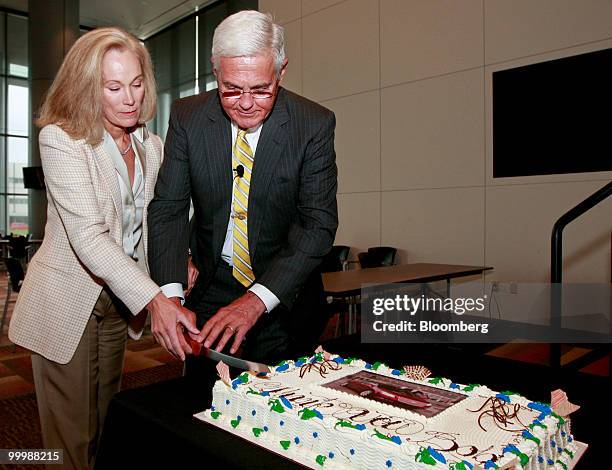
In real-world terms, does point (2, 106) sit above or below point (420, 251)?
above

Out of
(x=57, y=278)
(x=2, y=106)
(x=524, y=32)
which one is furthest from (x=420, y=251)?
(x=2, y=106)

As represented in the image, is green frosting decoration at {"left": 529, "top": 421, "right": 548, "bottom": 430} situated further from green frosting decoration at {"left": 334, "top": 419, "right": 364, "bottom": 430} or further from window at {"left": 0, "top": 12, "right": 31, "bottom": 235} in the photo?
window at {"left": 0, "top": 12, "right": 31, "bottom": 235}

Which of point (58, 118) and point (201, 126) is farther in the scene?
point (201, 126)

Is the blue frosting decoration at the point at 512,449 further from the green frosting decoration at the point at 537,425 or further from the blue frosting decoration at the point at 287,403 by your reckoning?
the blue frosting decoration at the point at 287,403

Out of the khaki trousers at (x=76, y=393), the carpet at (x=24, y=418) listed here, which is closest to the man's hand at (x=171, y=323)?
the khaki trousers at (x=76, y=393)

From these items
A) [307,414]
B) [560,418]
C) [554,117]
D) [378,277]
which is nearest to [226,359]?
[307,414]

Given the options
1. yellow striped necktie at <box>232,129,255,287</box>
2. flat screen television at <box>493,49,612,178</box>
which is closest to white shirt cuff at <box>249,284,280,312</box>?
yellow striped necktie at <box>232,129,255,287</box>

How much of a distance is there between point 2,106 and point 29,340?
37.2 feet

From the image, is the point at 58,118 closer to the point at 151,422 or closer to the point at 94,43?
the point at 94,43

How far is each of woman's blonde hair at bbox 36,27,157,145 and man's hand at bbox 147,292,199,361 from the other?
0.43 meters

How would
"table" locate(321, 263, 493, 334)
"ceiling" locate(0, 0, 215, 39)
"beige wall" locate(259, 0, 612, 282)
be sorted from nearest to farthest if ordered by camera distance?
"table" locate(321, 263, 493, 334) → "beige wall" locate(259, 0, 612, 282) → "ceiling" locate(0, 0, 215, 39)

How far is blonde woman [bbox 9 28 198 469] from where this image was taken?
127 cm

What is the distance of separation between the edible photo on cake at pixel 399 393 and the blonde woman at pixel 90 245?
39 centimetres

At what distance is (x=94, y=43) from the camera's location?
4.21 feet
